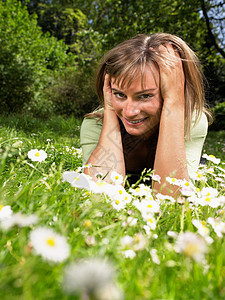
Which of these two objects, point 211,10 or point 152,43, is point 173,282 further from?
point 211,10

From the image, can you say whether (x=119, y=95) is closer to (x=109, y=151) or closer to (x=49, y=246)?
(x=109, y=151)

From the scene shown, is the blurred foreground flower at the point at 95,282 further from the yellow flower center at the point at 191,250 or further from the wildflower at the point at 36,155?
the wildflower at the point at 36,155

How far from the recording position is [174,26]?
965 cm

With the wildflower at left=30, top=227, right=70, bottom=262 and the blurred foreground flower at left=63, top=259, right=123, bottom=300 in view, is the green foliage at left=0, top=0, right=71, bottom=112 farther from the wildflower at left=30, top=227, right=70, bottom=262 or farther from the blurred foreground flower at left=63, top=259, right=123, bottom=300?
the blurred foreground flower at left=63, top=259, right=123, bottom=300

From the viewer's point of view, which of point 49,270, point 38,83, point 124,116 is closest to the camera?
point 49,270

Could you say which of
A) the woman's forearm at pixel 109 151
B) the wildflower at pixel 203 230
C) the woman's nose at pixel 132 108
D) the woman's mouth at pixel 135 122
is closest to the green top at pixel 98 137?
the woman's forearm at pixel 109 151

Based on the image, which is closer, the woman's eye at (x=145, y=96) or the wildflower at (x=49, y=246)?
the wildflower at (x=49, y=246)

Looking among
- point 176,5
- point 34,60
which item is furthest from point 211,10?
point 34,60

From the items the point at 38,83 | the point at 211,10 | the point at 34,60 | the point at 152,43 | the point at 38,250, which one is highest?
the point at 211,10

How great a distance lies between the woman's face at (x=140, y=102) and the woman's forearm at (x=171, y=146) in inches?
4.2

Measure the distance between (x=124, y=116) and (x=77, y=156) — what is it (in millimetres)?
1350

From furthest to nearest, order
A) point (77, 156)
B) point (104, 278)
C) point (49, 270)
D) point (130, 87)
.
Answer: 1. point (77, 156)
2. point (130, 87)
3. point (49, 270)
4. point (104, 278)

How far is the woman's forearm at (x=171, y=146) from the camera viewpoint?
80.5 inches

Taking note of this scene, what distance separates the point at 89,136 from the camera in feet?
8.45
